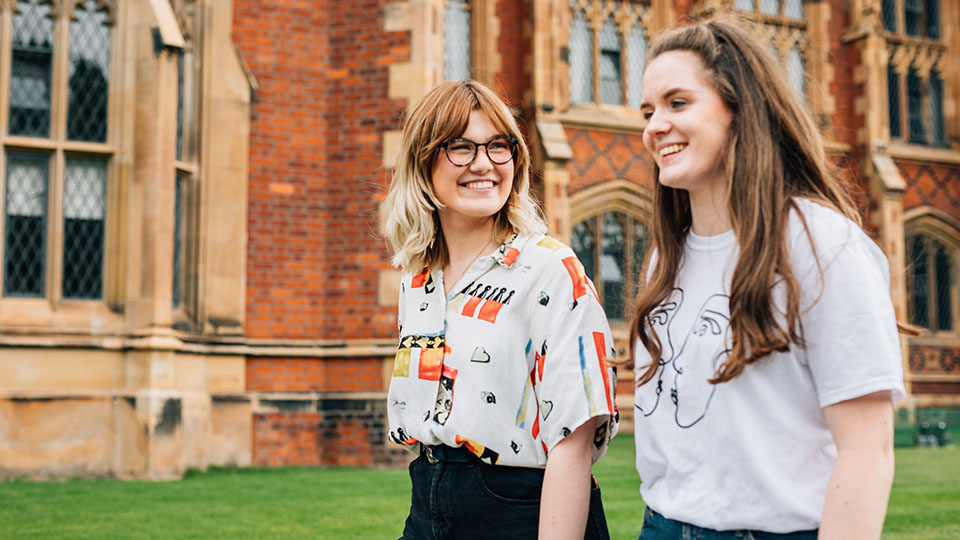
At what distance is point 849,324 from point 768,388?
0.18 meters

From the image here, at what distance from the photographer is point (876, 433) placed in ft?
5.08

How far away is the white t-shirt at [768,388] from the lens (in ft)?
5.16

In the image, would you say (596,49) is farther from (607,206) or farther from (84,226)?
(84,226)

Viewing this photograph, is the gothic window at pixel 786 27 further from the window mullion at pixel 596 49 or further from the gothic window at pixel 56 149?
the gothic window at pixel 56 149

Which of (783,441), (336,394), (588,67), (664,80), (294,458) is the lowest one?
(294,458)

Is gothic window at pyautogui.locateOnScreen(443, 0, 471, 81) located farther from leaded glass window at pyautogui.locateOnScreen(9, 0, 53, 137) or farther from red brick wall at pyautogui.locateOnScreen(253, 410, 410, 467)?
leaded glass window at pyautogui.locateOnScreen(9, 0, 53, 137)

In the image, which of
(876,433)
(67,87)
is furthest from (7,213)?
(876,433)

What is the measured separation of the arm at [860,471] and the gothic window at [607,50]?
1252 centimetres

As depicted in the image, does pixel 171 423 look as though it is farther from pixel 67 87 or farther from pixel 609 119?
pixel 609 119

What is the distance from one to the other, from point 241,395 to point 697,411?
30.0 feet

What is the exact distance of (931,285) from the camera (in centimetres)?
1670

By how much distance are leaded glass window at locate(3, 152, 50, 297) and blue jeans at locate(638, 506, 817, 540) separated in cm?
885

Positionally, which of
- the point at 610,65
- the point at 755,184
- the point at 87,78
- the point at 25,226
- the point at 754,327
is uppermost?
the point at 610,65

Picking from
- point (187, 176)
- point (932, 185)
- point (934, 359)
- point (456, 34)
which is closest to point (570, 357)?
point (187, 176)
